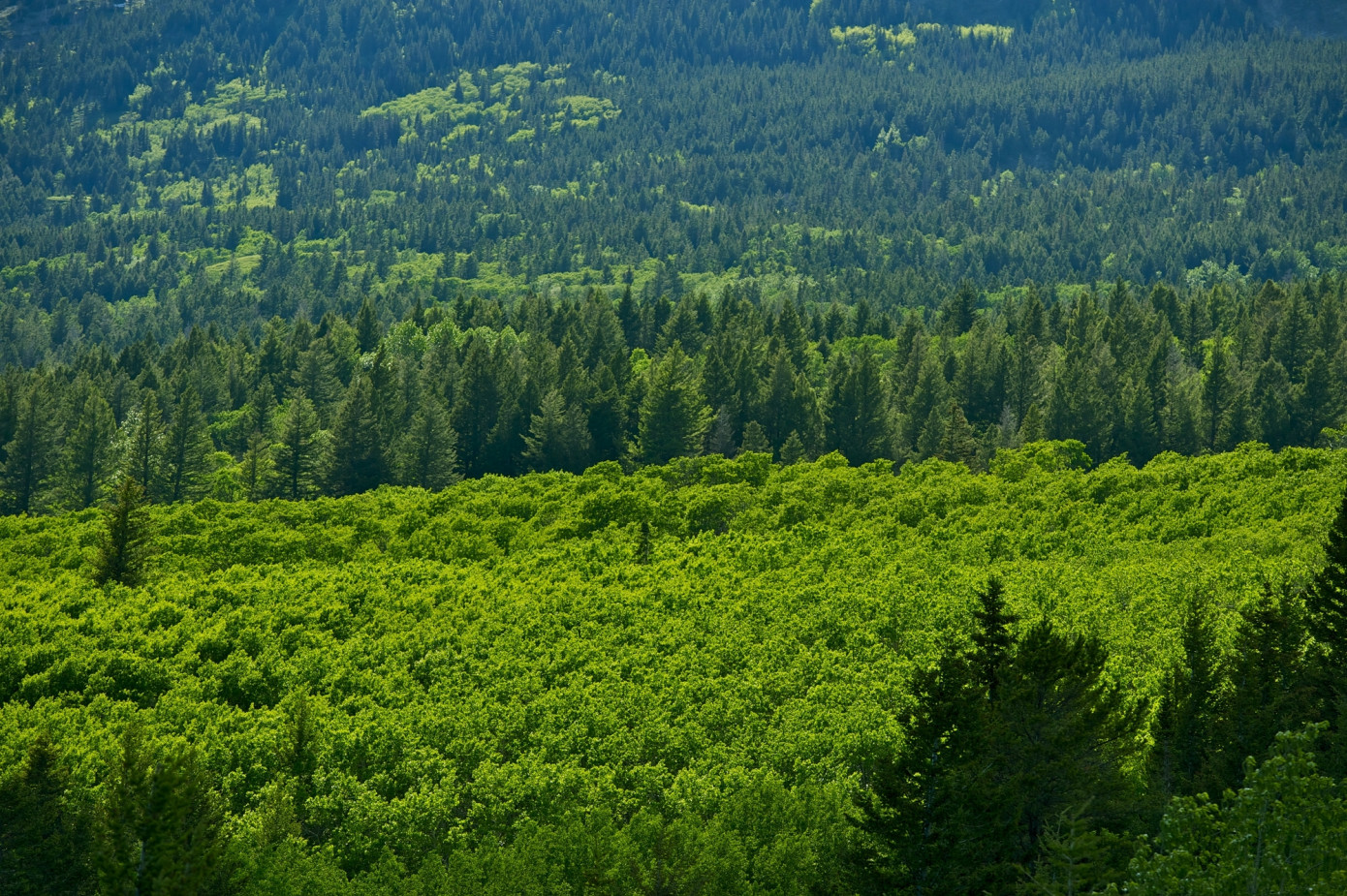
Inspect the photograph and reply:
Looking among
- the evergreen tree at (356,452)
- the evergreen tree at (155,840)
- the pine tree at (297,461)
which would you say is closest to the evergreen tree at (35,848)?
the evergreen tree at (155,840)

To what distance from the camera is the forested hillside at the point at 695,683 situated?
132 ft

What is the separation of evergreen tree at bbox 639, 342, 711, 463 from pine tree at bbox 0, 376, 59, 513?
57194 millimetres

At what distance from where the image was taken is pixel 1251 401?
131 m

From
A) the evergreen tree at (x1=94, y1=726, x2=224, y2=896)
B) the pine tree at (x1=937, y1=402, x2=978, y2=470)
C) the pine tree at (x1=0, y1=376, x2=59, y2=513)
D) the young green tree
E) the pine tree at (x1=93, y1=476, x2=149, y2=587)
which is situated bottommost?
the pine tree at (x1=0, y1=376, x2=59, y2=513)

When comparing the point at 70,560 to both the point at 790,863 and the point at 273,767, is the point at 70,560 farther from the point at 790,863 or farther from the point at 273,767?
the point at 790,863

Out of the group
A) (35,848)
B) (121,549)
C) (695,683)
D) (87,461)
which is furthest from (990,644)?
(87,461)

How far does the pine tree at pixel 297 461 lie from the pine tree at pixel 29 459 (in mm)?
22928

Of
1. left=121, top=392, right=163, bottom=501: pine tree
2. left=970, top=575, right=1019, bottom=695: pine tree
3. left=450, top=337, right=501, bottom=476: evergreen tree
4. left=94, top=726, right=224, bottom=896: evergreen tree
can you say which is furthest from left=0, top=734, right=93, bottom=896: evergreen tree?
left=450, top=337, right=501, bottom=476: evergreen tree

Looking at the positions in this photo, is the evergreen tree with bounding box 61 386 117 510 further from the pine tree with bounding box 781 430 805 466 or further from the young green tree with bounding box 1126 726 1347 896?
the young green tree with bounding box 1126 726 1347 896

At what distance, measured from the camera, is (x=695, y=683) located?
229ft

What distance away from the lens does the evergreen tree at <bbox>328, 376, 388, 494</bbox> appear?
132 meters

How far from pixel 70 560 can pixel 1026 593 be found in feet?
216

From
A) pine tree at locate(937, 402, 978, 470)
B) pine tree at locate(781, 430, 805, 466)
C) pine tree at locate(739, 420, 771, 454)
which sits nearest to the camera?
pine tree at locate(937, 402, 978, 470)

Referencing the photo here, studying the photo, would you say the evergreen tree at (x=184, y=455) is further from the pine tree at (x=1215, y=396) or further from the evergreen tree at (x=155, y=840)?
the pine tree at (x=1215, y=396)
